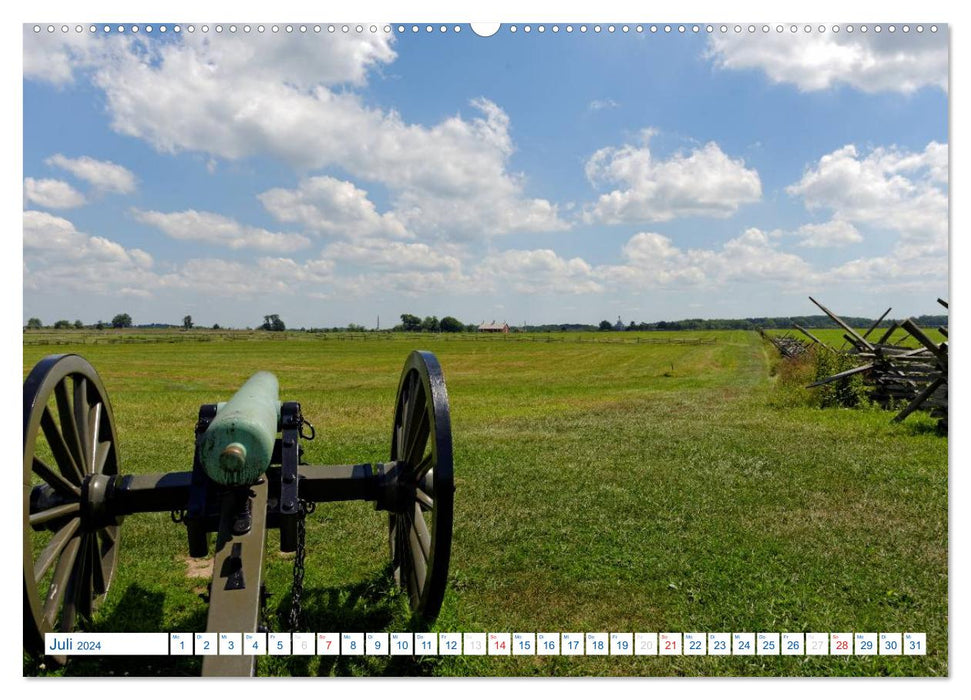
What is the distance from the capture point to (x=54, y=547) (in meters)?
3.55

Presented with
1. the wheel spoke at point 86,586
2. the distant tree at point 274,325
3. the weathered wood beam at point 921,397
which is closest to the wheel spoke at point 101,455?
the wheel spoke at point 86,586

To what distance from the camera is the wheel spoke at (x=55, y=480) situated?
3.54 m

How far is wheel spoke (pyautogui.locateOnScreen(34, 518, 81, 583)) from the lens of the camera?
3.40m

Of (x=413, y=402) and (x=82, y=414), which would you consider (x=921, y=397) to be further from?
(x=82, y=414)

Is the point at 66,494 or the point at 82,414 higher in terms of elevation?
the point at 82,414

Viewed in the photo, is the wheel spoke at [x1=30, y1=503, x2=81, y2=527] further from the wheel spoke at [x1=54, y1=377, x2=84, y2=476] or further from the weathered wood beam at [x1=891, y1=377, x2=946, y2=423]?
the weathered wood beam at [x1=891, y1=377, x2=946, y2=423]

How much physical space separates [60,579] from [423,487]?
2.18m

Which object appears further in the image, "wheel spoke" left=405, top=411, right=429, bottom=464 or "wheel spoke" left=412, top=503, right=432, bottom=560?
"wheel spoke" left=405, top=411, right=429, bottom=464

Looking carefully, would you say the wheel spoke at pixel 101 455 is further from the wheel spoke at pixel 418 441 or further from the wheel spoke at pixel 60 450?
the wheel spoke at pixel 418 441

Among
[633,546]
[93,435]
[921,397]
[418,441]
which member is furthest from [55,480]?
[921,397]

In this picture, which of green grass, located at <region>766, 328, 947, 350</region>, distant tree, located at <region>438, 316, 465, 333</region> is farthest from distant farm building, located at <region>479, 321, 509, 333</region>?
green grass, located at <region>766, 328, 947, 350</region>

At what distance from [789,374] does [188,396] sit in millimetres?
19906

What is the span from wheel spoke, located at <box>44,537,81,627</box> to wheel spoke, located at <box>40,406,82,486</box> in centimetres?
39

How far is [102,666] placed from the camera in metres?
3.84
